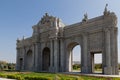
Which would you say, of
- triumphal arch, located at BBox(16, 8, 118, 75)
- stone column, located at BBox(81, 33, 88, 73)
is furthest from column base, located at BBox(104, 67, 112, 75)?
stone column, located at BBox(81, 33, 88, 73)

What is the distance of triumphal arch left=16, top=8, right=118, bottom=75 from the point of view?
24125 millimetres

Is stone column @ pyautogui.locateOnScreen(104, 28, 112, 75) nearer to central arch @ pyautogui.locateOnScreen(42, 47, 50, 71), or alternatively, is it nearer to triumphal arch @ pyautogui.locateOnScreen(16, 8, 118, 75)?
triumphal arch @ pyautogui.locateOnScreen(16, 8, 118, 75)

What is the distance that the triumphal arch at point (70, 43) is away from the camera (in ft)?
79.2

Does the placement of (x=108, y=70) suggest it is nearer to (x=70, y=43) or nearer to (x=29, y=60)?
(x=70, y=43)

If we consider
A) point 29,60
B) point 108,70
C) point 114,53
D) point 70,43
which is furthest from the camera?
point 29,60

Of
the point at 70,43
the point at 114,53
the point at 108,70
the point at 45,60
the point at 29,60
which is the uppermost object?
the point at 70,43

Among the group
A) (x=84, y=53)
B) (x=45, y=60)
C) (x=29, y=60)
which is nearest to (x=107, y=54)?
(x=84, y=53)

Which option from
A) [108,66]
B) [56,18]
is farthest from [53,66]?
[108,66]

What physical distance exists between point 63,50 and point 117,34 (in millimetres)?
9452

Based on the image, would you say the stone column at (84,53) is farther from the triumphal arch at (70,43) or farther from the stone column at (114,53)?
the stone column at (114,53)

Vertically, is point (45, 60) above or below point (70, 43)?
below

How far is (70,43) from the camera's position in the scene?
99.2ft

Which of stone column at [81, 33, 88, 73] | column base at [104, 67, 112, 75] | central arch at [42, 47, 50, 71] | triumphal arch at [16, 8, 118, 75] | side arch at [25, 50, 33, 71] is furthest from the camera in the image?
side arch at [25, 50, 33, 71]

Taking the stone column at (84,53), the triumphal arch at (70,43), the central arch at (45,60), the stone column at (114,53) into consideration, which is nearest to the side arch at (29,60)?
the triumphal arch at (70,43)
